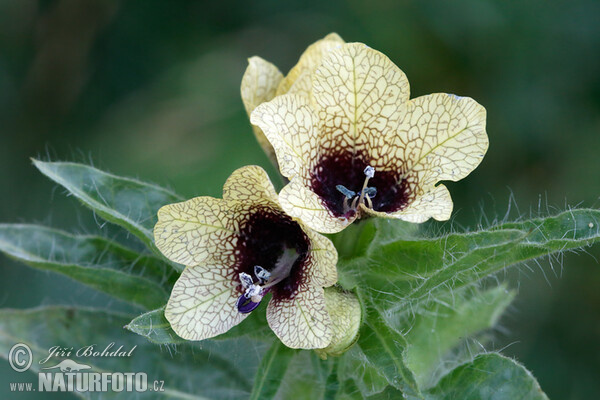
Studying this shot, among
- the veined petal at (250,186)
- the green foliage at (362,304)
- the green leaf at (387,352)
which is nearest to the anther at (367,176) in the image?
the green foliage at (362,304)

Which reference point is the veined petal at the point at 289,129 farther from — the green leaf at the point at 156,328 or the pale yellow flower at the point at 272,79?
the green leaf at the point at 156,328

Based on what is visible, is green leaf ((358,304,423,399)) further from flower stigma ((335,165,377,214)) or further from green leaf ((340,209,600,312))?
flower stigma ((335,165,377,214))

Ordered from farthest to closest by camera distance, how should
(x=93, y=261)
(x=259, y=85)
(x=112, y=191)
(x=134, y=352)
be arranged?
(x=134, y=352) < (x=93, y=261) < (x=259, y=85) < (x=112, y=191)

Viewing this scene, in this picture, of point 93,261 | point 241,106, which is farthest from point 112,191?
point 241,106

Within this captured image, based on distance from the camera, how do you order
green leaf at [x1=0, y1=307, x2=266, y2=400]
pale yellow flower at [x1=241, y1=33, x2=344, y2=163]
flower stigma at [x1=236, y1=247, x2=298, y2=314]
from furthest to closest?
green leaf at [x1=0, y1=307, x2=266, y2=400]
pale yellow flower at [x1=241, y1=33, x2=344, y2=163]
flower stigma at [x1=236, y1=247, x2=298, y2=314]

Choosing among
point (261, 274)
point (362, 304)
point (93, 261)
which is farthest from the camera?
point (93, 261)

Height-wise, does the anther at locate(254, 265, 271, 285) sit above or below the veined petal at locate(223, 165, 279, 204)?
below

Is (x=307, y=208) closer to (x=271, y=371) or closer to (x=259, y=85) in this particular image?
(x=271, y=371)

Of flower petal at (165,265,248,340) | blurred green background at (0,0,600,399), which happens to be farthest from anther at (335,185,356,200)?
blurred green background at (0,0,600,399)
